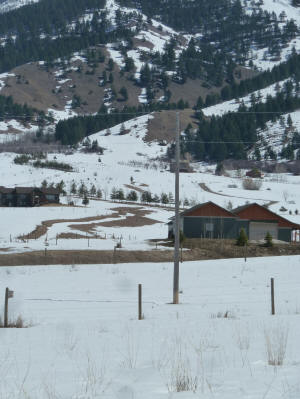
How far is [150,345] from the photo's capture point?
38.0 ft

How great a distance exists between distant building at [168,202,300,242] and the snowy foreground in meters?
35.0

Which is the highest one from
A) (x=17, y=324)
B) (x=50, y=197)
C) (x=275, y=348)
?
(x=50, y=197)

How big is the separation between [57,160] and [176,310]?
15383cm

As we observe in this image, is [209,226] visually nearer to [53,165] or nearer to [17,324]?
[17,324]

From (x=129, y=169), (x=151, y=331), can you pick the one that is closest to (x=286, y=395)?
(x=151, y=331)

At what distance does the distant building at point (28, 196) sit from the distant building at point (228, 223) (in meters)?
45.0

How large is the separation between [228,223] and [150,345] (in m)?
52.7

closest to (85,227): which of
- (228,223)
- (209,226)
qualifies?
(209,226)

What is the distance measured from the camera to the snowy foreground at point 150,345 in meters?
7.75

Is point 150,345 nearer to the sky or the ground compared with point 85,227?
nearer to the ground

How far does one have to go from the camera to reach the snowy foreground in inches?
305

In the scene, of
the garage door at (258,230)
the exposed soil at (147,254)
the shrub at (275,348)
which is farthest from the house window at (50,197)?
the shrub at (275,348)

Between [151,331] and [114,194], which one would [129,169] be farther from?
[151,331]

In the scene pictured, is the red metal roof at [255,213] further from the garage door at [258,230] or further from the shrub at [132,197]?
the shrub at [132,197]
